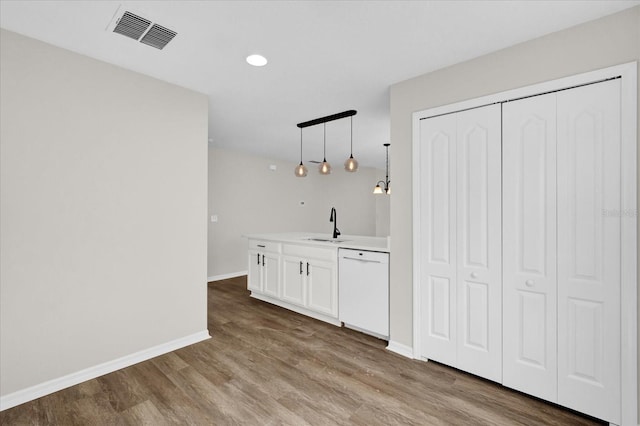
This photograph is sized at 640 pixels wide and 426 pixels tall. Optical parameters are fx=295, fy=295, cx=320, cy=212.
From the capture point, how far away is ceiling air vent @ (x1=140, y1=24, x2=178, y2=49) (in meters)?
2.00

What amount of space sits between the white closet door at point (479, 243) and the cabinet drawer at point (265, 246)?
2.34 m

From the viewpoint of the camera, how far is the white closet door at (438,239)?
2.45 metres

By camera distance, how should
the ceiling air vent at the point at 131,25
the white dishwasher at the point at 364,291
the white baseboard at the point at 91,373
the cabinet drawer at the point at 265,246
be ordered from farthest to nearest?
the cabinet drawer at the point at 265,246
the white dishwasher at the point at 364,291
the white baseboard at the point at 91,373
the ceiling air vent at the point at 131,25

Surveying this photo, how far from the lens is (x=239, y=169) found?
6070 mm

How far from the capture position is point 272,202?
6766 millimetres

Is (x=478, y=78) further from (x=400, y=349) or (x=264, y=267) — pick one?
(x=264, y=267)

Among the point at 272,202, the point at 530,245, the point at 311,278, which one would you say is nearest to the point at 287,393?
the point at 311,278

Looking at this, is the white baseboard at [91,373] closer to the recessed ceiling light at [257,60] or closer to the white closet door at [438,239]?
the white closet door at [438,239]

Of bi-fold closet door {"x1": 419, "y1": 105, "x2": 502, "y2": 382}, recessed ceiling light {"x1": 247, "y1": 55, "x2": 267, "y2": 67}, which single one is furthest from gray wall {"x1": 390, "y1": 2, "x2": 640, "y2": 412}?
recessed ceiling light {"x1": 247, "y1": 55, "x2": 267, "y2": 67}

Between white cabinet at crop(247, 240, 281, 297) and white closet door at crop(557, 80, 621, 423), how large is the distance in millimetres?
2996

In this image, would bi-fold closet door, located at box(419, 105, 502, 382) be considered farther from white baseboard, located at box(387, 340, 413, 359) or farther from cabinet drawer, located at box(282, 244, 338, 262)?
cabinet drawer, located at box(282, 244, 338, 262)

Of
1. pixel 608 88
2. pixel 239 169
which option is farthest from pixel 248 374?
pixel 239 169

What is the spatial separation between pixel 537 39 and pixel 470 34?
0.48 meters

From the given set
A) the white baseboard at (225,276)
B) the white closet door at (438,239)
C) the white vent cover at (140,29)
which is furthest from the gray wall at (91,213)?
the white baseboard at (225,276)
